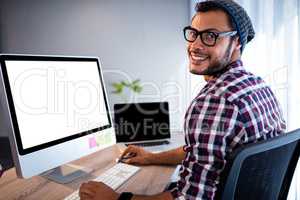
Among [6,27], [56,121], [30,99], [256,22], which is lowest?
[56,121]

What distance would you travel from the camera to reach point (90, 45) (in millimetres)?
Answer: 2895

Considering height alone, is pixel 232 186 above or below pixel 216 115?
below

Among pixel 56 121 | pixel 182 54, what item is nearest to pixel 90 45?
pixel 182 54

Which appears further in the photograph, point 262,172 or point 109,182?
point 109,182

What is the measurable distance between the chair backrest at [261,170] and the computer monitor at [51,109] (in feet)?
2.14

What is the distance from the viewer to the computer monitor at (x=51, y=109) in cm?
95

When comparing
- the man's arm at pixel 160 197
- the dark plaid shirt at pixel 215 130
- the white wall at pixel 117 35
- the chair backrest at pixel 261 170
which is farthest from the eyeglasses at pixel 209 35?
the white wall at pixel 117 35

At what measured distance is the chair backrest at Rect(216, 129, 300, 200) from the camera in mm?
649

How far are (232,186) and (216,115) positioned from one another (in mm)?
189

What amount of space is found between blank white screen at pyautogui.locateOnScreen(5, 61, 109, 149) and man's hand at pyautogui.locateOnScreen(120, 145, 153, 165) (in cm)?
18

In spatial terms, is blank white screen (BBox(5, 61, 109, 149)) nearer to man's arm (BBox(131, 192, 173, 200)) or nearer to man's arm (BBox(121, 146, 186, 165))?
man's arm (BBox(121, 146, 186, 165))

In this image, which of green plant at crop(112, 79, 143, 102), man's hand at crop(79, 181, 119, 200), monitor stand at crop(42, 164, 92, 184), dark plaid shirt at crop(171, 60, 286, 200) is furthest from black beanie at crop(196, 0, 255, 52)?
green plant at crop(112, 79, 143, 102)

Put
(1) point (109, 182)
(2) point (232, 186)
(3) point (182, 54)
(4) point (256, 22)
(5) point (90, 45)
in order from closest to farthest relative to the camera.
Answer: (2) point (232, 186), (1) point (109, 182), (4) point (256, 22), (3) point (182, 54), (5) point (90, 45)

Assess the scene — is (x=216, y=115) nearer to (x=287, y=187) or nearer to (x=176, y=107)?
(x=287, y=187)
